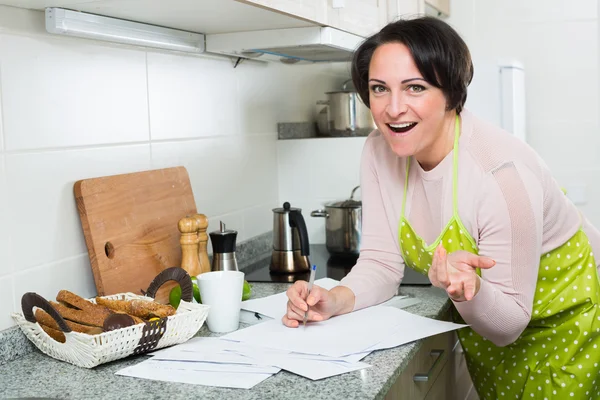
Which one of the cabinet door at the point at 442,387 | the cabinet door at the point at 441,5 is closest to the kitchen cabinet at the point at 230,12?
the cabinet door at the point at 441,5

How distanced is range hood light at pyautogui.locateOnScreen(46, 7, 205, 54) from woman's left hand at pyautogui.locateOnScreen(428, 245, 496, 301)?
2.73 ft

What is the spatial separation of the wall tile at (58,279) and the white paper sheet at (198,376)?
1.03ft

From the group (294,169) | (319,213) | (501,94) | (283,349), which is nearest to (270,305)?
(283,349)

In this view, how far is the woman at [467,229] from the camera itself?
1530mm

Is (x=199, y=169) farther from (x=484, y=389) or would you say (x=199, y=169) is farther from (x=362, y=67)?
(x=484, y=389)

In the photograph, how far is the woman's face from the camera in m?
1.57

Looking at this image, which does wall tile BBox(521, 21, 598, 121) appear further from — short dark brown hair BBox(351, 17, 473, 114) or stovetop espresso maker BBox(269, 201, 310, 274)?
short dark brown hair BBox(351, 17, 473, 114)

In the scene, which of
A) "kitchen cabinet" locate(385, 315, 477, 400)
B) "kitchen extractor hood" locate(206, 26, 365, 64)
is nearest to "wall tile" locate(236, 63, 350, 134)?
"kitchen extractor hood" locate(206, 26, 365, 64)

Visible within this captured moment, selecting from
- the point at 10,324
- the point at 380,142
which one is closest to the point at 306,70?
the point at 380,142

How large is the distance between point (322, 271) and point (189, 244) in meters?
0.48

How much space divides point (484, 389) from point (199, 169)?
96 centimetres

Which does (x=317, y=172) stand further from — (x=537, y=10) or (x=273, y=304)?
(x=537, y=10)

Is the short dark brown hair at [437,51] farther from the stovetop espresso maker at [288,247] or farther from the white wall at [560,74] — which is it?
the white wall at [560,74]

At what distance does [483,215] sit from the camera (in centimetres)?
156
